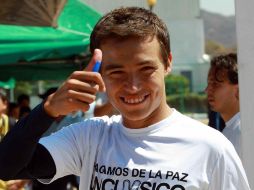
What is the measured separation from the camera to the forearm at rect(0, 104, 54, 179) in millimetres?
1563

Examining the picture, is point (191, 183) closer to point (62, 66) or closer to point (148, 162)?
point (148, 162)

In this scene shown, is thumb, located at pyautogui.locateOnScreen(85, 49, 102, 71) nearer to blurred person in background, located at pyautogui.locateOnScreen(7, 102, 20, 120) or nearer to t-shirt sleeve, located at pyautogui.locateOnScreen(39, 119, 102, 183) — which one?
t-shirt sleeve, located at pyautogui.locateOnScreen(39, 119, 102, 183)

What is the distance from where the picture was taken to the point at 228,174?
1.62m

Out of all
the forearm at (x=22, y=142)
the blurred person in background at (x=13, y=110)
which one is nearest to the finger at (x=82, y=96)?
the forearm at (x=22, y=142)

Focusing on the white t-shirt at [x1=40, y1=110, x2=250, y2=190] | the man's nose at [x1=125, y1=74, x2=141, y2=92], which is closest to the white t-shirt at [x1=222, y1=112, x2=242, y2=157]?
the white t-shirt at [x1=40, y1=110, x2=250, y2=190]

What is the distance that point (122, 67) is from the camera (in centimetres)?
171

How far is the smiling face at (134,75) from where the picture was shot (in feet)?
5.59

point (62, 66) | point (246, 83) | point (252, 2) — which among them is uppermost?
point (252, 2)

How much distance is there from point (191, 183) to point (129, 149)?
226 millimetres

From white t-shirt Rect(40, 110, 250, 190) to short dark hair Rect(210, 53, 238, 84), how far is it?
1593 mm

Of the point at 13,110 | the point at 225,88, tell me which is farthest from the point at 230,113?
the point at 13,110

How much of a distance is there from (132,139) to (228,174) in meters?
0.32

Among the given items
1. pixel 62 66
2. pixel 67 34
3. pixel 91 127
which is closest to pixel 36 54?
pixel 67 34

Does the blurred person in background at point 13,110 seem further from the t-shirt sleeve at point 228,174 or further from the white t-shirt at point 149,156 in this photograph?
the t-shirt sleeve at point 228,174
